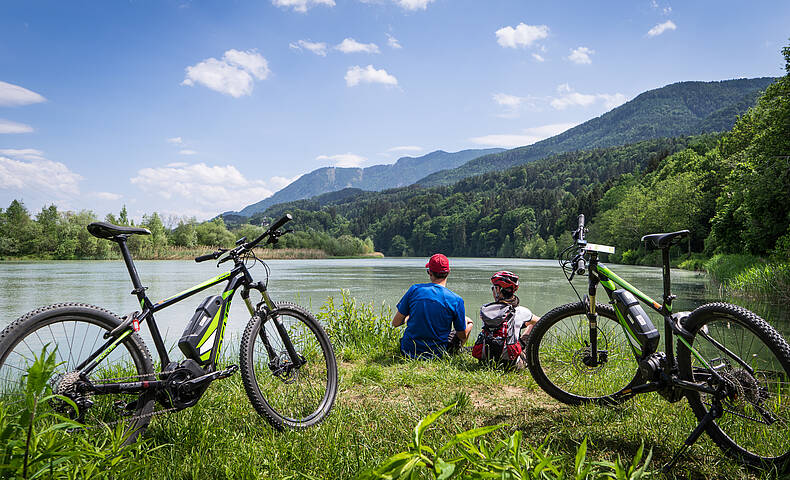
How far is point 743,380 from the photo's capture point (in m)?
2.34

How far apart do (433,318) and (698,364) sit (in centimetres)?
248

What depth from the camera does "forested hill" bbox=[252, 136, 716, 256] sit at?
86.5 meters

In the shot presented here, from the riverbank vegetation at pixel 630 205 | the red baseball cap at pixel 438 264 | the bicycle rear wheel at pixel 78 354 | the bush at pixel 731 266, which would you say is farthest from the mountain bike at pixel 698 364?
the bush at pixel 731 266

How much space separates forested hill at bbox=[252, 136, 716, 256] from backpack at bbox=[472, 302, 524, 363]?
71001 millimetres

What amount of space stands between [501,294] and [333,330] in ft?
7.47

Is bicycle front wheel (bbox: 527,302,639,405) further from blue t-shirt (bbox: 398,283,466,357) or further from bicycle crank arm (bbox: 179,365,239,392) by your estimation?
bicycle crank arm (bbox: 179,365,239,392)

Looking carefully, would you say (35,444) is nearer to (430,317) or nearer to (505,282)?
(430,317)

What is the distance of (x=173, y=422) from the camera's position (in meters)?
2.63

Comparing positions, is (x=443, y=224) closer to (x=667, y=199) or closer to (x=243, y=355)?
(x=667, y=199)

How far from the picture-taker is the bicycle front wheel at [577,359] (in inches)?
121

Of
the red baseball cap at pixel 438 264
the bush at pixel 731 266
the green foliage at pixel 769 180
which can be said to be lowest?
the bush at pixel 731 266

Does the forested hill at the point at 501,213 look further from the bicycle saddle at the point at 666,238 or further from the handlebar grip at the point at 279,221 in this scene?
the handlebar grip at the point at 279,221

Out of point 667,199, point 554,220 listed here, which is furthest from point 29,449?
point 554,220

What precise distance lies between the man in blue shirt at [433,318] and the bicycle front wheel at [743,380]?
239 centimetres
